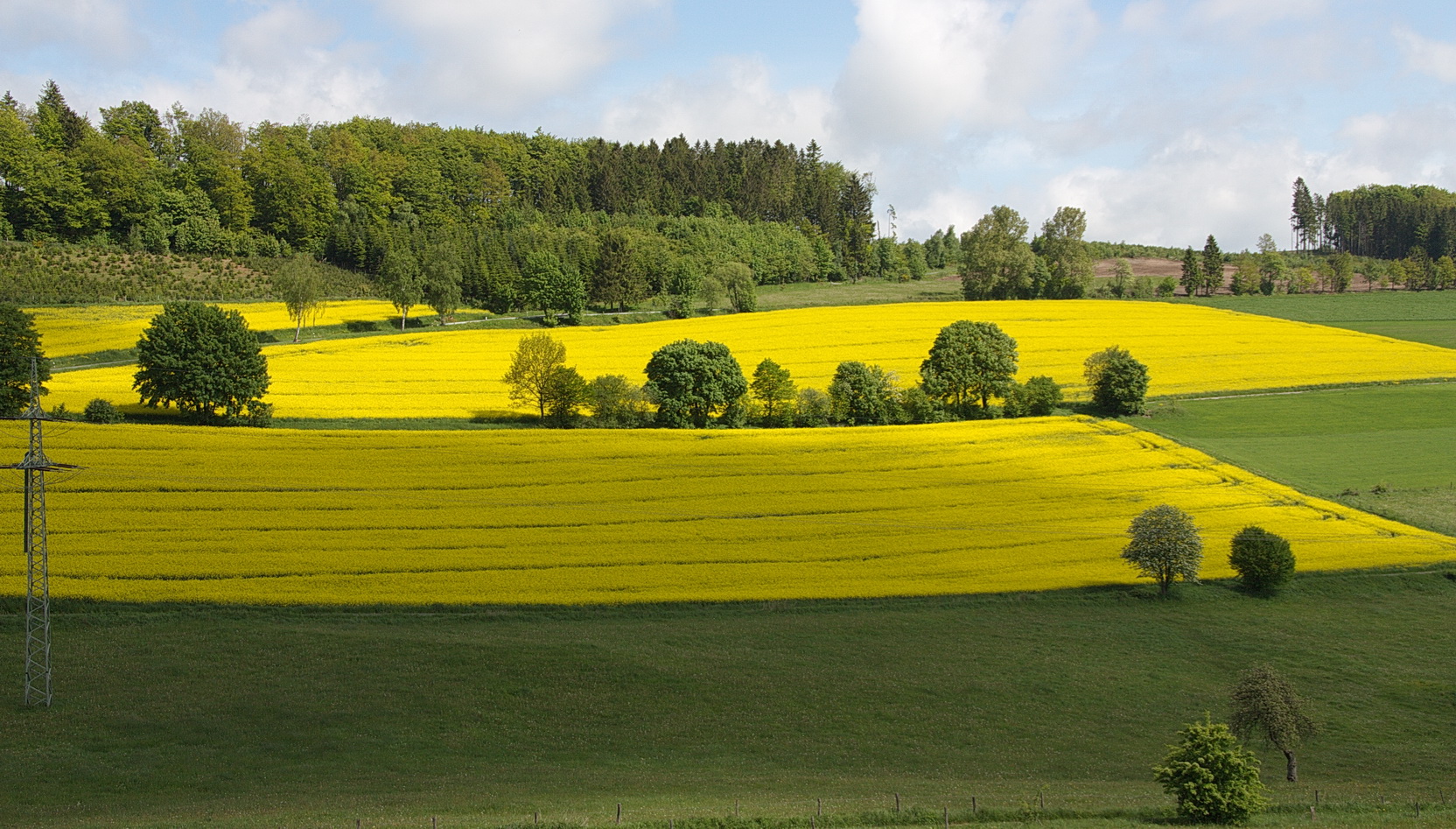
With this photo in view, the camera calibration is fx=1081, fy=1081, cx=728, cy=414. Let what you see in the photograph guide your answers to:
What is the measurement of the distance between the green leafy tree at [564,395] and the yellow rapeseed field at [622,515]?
5.79m

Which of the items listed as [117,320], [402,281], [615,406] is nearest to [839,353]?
[615,406]

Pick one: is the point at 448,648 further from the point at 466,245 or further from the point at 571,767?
the point at 466,245

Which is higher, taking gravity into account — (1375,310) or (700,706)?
(1375,310)

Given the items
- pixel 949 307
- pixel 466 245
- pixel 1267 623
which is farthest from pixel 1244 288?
pixel 1267 623

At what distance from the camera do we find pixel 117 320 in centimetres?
9888

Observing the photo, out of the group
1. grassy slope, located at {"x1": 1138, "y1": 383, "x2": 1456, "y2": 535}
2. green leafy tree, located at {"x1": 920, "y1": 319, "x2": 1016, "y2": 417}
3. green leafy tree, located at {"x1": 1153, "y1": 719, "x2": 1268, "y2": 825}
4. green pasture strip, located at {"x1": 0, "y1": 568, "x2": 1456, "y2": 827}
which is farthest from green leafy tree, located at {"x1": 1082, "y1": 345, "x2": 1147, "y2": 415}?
green leafy tree, located at {"x1": 1153, "y1": 719, "x2": 1268, "y2": 825}

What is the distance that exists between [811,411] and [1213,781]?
162 feet

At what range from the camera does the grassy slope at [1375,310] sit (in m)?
111

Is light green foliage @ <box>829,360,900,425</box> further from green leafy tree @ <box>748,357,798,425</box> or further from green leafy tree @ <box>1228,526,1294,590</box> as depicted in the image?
green leafy tree @ <box>1228,526,1294,590</box>

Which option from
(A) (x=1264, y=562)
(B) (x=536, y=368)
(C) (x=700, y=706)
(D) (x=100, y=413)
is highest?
(B) (x=536, y=368)

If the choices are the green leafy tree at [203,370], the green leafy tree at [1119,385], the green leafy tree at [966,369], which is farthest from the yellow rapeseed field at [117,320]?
the green leafy tree at [1119,385]

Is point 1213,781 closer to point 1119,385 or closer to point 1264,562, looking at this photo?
point 1264,562

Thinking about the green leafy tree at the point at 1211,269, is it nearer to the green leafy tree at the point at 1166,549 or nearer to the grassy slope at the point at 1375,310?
the grassy slope at the point at 1375,310

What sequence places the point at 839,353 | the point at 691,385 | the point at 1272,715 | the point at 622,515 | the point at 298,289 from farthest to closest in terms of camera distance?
the point at 298,289
the point at 839,353
the point at 691,385
the point at 622,515
the point at 1272,715
